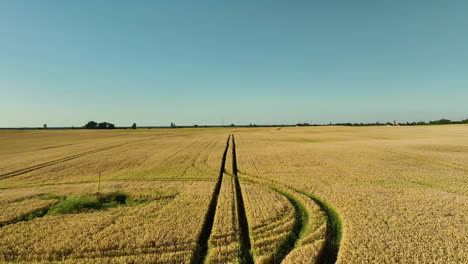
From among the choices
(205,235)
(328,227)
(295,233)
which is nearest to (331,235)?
(328,227)

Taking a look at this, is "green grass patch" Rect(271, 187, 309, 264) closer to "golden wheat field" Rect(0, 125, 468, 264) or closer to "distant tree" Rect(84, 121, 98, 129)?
"golden wheat field" Rect(0, 125, 468, 264)

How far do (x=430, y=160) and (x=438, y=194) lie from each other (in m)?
12.1

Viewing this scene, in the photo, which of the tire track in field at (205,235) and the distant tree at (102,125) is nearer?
the tire track in field at (205,235)

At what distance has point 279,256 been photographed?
6.60 meters

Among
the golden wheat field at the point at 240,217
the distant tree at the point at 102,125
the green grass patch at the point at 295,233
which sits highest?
the distant tree at the point at 102,125

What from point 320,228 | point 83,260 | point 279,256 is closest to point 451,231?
point 320,228

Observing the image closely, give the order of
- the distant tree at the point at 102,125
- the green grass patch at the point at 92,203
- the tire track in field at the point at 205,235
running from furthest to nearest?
1. the distant tree at the point at 102,125
2. the green grass patch at the point at 92,203
3. the tire track in field at the point at 205,235

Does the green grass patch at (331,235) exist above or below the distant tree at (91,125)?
below

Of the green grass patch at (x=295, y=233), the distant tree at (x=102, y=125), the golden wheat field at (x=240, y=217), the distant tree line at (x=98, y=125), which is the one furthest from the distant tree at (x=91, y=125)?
→ the green grass patch at (x=295, y=233)

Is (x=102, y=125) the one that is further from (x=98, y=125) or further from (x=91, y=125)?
(x=91, y=125)

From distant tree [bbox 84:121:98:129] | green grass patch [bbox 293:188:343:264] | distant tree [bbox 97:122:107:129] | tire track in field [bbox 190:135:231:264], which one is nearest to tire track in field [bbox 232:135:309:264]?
green grass patch [bbox 293:188:343:264]

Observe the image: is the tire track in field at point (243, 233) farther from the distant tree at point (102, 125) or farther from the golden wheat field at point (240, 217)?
the distant tree at point (102, 125)

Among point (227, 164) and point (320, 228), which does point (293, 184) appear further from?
point (227, 164)

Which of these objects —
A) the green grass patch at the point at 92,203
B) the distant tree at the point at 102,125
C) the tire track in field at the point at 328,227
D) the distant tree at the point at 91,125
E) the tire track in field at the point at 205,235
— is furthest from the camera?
the distant tree at the point at 91,125
